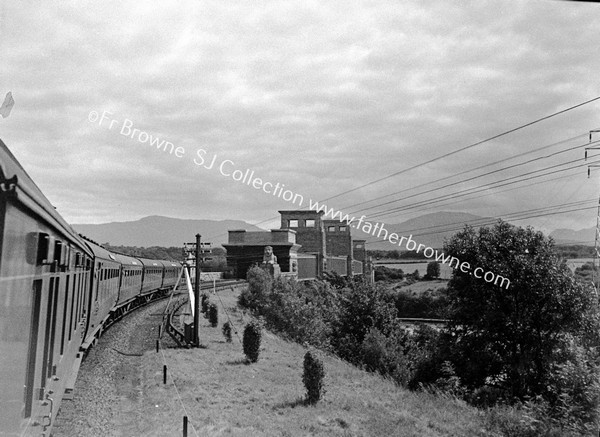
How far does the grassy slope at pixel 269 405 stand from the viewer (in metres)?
11.2

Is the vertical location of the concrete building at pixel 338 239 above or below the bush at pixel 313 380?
above

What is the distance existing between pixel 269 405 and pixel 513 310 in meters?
12.0

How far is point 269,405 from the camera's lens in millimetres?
13219

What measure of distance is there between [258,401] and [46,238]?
10.5 meters

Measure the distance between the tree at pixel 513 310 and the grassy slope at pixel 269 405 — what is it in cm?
461

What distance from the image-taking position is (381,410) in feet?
43.9

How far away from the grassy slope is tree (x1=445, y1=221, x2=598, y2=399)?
4606 mm

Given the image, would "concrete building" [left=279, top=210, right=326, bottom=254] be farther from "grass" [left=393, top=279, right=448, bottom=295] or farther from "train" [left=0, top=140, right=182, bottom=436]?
"train" [left=0, top=140, right=182, bottom=436]

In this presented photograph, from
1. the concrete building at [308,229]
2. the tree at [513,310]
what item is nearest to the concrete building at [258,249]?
the concrete building at [308,229]

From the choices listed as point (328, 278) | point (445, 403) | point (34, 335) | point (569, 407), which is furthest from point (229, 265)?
point (34, 335)

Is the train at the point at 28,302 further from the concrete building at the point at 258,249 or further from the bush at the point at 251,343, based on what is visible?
the concrete building at the point at 258,249

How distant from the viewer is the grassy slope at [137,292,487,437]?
11.2 meters

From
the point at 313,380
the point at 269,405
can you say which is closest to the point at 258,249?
the point at 313,380

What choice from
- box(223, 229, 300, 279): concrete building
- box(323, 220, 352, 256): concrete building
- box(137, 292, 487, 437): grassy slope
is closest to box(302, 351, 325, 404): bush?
box(137, 292, 487, 437): grassy slope
